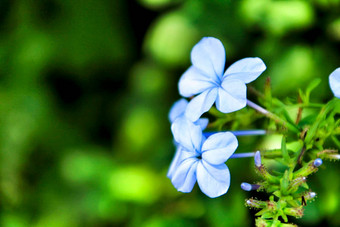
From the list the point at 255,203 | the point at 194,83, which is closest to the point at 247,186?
the point at 255,203

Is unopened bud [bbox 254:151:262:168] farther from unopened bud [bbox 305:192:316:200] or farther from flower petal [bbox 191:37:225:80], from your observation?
flower petal [bbox 191:37:225:80]

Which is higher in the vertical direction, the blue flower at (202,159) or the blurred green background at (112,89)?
the blue flower at (202,159)

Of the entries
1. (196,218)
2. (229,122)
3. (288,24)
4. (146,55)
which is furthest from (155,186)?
(288,24)

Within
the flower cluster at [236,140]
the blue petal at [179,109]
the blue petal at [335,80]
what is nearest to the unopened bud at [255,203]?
the flower cluster at [236,140]

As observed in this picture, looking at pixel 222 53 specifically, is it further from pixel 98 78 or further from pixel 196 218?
pixel 98 78

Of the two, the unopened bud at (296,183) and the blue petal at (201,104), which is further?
the blue petal at (201,104)

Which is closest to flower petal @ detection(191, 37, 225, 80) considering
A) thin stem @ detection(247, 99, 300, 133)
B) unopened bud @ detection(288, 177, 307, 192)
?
thin stem @ detection(247, 99, 300, 133)

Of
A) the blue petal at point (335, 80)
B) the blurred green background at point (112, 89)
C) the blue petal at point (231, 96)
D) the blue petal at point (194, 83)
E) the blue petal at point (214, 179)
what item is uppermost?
the blue petal at point (335, 80)

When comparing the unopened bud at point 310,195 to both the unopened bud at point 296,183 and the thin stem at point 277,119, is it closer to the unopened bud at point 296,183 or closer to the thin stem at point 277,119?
the unopened bud at point 296,183
